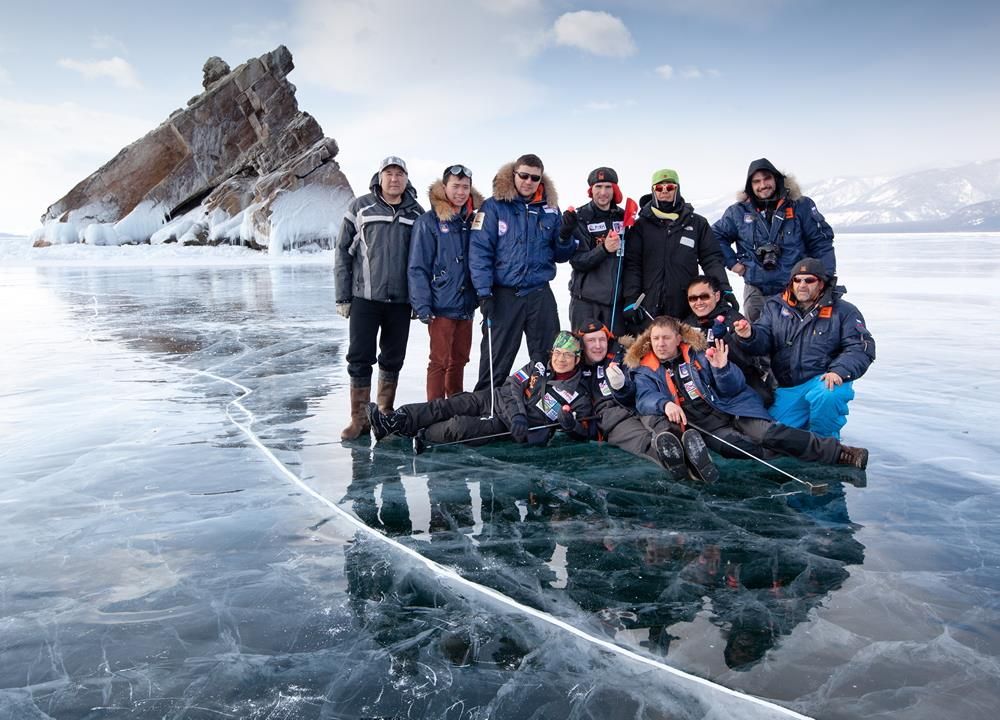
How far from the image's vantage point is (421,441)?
465cm

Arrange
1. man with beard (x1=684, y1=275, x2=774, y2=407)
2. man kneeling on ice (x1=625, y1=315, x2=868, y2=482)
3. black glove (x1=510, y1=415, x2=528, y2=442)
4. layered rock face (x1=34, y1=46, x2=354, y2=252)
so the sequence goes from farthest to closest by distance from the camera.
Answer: layered rock face (x1=34, y1=46, x2=354, y2=252)
man with beard (x1=684, y1=275, x2=774, y2=407)
black glove (x1=510, y1=415, x2=528, y2=442)
man kneeling on ice (x1=625, y1=315, x2=868, y2=482)

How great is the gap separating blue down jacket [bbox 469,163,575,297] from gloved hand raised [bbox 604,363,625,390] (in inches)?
35.0

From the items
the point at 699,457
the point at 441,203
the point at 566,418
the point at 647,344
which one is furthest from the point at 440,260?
the point at 699,457

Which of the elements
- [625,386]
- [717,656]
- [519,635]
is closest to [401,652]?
[519,635]

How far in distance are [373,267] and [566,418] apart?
1.68 metres

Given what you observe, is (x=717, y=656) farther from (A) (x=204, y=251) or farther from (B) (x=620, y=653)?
(A) (x=204, y=251)

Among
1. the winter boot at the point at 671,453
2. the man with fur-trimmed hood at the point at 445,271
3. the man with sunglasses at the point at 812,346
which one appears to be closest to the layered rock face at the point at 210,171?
the man with fur-trimmed hood at the point at 445,271

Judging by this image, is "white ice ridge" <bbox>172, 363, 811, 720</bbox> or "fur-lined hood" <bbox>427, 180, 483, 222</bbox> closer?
"white ice ridge" <bbox>172, 363, 811, 720</bbox>

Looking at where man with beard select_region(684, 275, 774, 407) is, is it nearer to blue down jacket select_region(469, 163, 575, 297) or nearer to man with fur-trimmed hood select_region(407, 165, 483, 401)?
blue down jacket select_region(469, 163, 575, 297)

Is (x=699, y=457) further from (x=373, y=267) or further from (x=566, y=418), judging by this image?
(x=373, y=267)

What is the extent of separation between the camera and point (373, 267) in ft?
16.3

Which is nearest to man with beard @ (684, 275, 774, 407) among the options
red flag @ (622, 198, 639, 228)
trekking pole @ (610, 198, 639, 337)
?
trekking pole @ (610, 198, 639, 337)

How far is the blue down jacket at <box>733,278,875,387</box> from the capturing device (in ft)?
14.9

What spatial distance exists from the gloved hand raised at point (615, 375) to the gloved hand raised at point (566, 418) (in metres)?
0.34
